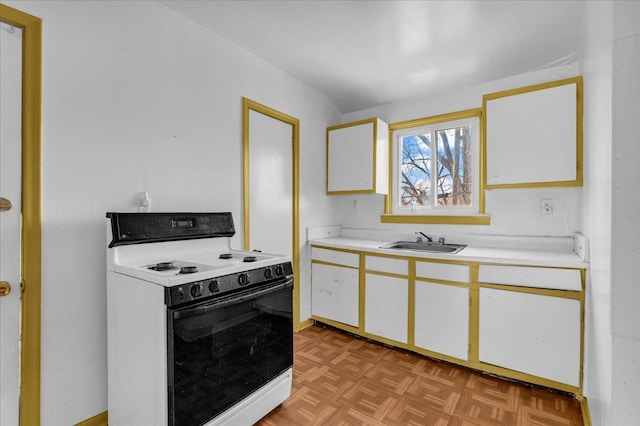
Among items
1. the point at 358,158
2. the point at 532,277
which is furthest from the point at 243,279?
the point at 358,158

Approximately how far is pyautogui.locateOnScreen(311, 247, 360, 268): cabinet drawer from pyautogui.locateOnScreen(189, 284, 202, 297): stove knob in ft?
5.65

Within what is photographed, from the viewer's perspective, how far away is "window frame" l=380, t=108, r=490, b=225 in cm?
279

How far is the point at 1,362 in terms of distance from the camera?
1.33 m

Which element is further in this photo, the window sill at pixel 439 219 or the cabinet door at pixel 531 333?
the window sill at pixel 439 219

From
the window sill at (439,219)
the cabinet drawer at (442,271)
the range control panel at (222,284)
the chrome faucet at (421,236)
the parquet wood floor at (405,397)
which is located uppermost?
the window sill at (439,219)

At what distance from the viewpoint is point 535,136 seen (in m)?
2.23

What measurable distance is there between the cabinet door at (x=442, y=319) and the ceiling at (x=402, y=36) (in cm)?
186

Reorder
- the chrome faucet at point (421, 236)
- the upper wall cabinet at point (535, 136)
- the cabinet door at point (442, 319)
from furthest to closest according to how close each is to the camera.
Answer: the chrome faucet at point (421, 236) < the cabinet door at point (442, 319) < the upper wall cabinet at point (535, 136)

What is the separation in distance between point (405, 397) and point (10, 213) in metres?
2.41

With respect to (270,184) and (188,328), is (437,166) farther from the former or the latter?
(188,328)

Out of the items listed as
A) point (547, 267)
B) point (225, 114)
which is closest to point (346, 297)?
point (547, 267)

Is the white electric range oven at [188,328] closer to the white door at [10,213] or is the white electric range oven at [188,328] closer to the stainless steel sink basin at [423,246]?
Answer: the white door at [10,213]

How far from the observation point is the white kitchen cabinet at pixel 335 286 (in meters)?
2.86

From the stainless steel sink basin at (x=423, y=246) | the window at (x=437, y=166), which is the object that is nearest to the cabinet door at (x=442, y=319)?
the stainless steel sink basin at (x=423, y=246)
